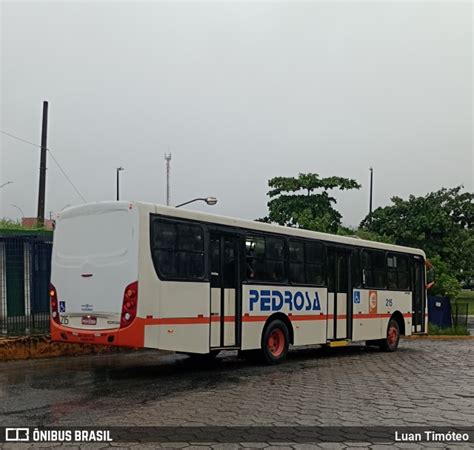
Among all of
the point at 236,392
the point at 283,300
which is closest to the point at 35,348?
the point at 283,300

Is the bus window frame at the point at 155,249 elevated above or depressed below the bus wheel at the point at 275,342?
above

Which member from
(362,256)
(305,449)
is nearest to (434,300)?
(362,256)

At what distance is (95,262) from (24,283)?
14.9 feet

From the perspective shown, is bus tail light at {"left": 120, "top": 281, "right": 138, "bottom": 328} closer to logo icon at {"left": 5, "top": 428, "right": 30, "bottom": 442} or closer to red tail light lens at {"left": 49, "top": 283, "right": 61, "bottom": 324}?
red tail light lens at {"left": 49, "top": 283, "right": 61, "bottom": 324}

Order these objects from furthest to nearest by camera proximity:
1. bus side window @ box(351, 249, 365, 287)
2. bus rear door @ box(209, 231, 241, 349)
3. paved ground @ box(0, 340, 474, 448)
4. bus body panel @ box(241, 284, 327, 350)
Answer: bus side window @ box(351, 249, 365, 287)
bus body panel @ box(241, 284, 327, 350)
bus rear door @ box(209, 231, 241, 349)
paved ground @ box(0, 340, 474, 448)

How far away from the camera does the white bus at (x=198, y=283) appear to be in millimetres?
9984

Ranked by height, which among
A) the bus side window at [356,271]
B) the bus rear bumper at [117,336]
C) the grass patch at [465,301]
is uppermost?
the bus side window at [356,271]

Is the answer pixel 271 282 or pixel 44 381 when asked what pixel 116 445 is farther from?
pixel 271 282

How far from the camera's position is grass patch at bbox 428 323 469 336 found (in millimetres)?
22109

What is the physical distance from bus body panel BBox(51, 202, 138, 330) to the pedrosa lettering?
3.21m

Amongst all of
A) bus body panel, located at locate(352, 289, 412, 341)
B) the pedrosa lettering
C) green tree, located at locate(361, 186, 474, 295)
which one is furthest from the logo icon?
green tree, located at locate(361, 186, 474, 295)

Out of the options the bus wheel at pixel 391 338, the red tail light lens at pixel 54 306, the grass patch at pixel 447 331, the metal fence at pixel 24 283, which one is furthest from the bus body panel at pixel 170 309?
the grass patch at pixel 447 331

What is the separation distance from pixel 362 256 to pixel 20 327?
27.5ft

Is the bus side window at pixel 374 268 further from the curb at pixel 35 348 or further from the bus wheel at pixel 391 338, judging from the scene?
the curb at pixel 35 348
